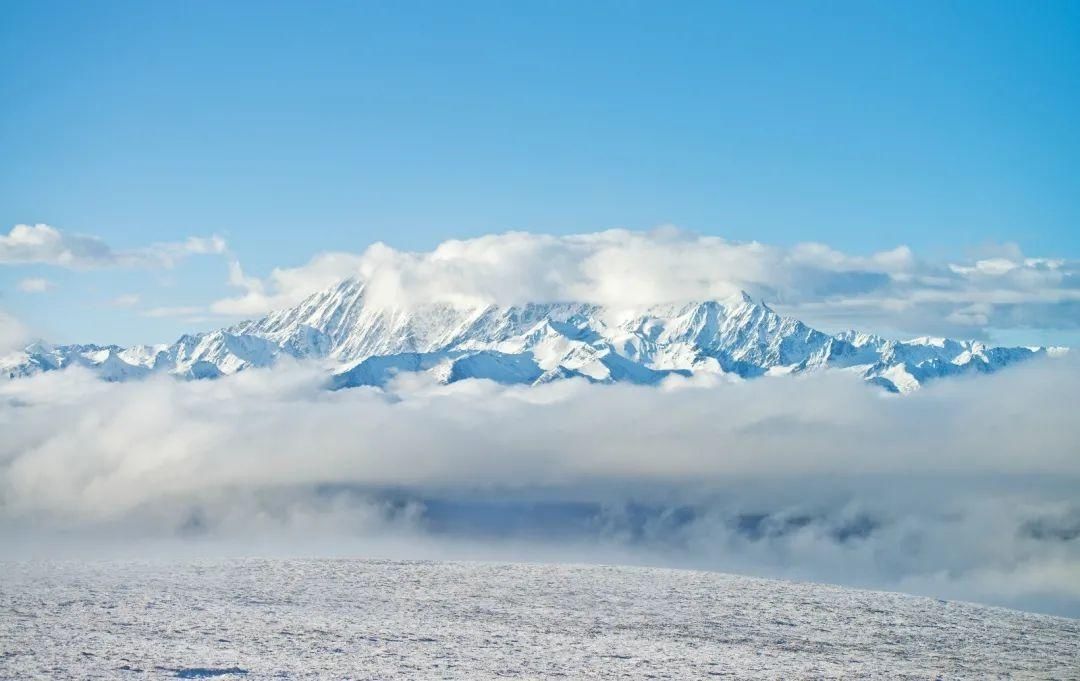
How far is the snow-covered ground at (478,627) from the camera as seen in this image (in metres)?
25.1

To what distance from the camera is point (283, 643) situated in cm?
2656

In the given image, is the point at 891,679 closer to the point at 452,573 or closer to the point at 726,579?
the point at 726,579

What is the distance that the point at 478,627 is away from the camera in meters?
29.2

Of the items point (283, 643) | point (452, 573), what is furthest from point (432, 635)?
point (452, 573)

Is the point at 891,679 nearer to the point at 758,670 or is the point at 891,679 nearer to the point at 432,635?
the point at 758,670

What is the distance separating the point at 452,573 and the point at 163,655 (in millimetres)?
14252

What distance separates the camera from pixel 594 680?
24250 mm

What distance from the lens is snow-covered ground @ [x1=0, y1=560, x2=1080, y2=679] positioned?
25.1m

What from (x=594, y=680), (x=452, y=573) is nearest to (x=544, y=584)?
(x=452, y=573)

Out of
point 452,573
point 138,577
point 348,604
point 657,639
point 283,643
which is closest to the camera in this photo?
point 283,643

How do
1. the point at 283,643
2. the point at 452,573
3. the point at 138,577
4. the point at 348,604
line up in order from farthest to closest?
the point at 452,573
the point at 138,577
the point at 348,604
the point at 283,643

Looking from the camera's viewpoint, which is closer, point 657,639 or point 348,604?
point 657,639

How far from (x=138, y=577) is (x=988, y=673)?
78.5 feet

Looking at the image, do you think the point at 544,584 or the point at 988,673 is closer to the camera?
the point at 988,673
